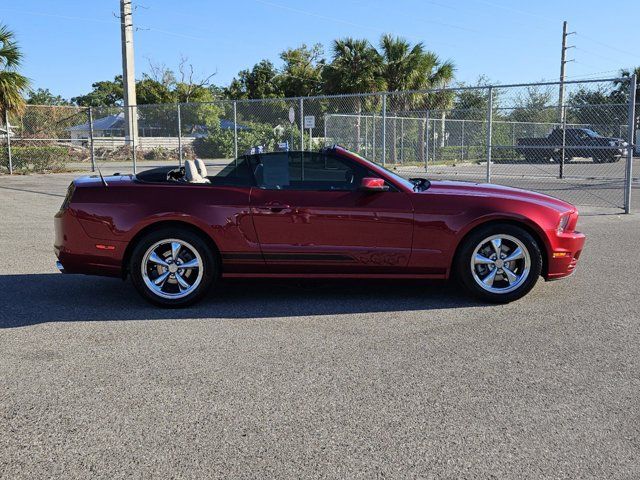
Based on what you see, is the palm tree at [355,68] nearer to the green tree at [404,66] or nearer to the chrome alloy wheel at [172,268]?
the green tree at [404,66]

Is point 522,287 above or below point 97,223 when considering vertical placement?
below

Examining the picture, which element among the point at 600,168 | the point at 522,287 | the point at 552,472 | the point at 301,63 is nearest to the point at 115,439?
the point at 552,472

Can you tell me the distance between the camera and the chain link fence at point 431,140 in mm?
16453

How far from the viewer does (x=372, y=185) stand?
5.41m

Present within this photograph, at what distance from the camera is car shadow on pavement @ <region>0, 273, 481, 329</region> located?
537 centimetres

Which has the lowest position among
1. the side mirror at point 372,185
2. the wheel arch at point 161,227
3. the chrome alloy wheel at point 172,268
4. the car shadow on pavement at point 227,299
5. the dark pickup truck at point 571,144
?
the car shadow on pavement at point 227,299

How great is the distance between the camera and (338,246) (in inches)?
217

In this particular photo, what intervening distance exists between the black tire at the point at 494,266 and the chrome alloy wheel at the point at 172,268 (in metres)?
2.33

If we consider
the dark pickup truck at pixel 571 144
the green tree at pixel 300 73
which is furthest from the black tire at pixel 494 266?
the green tree at pixel 300 73

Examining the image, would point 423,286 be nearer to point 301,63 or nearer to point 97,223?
point 97,223

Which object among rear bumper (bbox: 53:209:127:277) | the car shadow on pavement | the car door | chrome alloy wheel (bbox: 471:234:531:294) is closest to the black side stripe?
the car door

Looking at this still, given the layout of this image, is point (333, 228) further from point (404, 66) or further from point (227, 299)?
point (404, 66)

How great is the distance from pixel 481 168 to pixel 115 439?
22.3 meters

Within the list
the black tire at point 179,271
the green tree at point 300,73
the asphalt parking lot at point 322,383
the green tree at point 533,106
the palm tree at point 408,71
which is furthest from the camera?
the green tree at point 300,73
